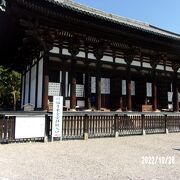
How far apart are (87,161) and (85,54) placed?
325 inches

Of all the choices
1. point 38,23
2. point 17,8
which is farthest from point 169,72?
point 17,8

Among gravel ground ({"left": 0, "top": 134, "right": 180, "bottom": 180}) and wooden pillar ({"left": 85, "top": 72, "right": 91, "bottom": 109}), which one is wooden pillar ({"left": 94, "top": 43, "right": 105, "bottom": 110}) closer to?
wooden pillar ({"left": 85, "top": 72, "right": 91, "bottom": 109})

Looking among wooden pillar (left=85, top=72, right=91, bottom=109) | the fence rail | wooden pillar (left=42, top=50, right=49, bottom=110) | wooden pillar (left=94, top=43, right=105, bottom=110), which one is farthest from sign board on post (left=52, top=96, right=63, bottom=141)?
wooden pillar (left=85, top=72, right=91, bottom=109)

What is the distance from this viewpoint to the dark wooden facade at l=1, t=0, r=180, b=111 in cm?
1191

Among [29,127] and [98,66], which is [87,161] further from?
[98,66]

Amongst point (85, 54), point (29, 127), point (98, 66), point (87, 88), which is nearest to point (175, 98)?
point (87, 88)

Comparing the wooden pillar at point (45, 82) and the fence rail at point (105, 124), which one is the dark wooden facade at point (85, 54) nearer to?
the wooden pillar at point (45, 82)

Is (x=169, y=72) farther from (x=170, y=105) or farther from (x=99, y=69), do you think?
(x=99, y=69)

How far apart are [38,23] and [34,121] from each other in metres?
4.05

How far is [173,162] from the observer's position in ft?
24.8
